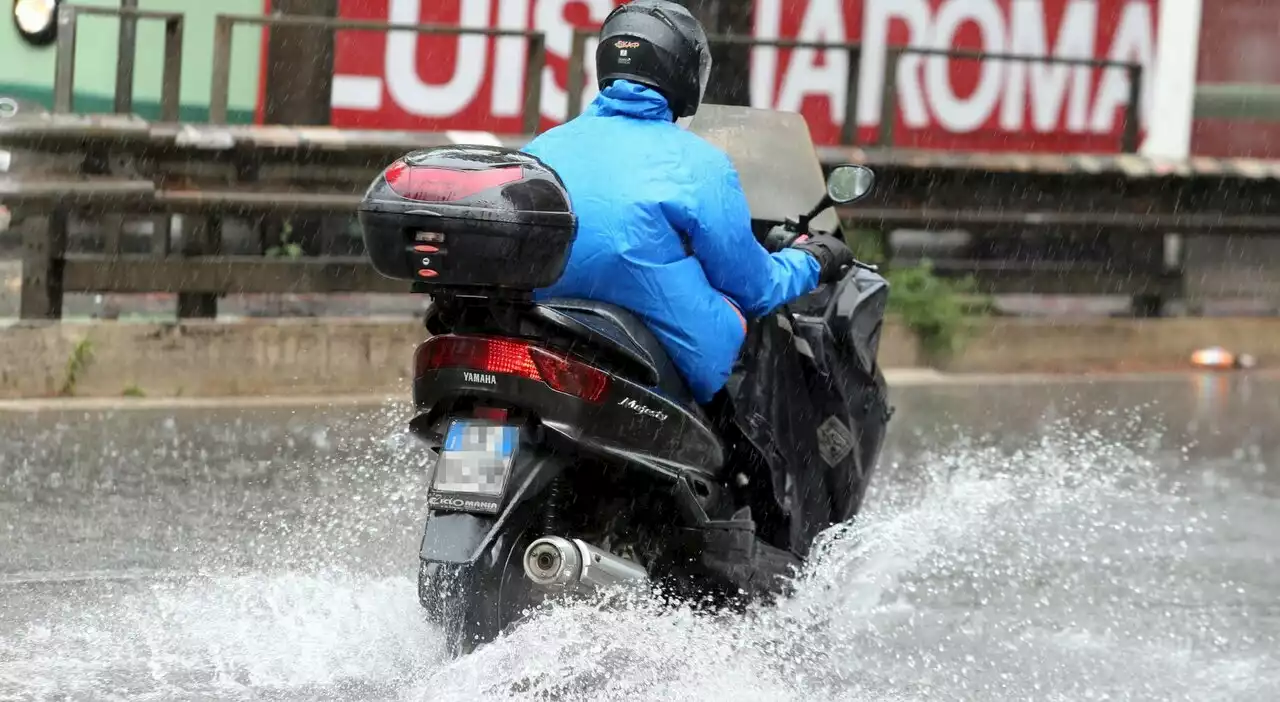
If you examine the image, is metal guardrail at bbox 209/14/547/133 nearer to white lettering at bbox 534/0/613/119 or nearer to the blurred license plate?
white lettering at bbox 534/0/613/119

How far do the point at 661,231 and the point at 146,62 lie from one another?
776 centimetres

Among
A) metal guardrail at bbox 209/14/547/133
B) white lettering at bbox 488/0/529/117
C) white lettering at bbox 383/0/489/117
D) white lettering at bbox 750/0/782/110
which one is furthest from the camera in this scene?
white lettering at bbox 750/0/782/110

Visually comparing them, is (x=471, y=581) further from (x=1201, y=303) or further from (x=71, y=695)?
(x=1201, y=303)

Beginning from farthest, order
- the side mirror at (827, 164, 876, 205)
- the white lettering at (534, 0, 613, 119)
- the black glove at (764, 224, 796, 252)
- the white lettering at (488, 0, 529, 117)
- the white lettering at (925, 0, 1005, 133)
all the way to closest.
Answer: the white lettering at (925, 0, 1005, 133)
the white lettering at (534, 0, 613, 119)
the white lettering at (488, 0, 529, 117)
the black glove at (764, 224, 796, 252)
the side mirror at (827, 164, 876, 205)

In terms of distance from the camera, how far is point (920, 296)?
472 inches

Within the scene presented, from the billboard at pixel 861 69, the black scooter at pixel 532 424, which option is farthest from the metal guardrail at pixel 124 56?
the black scooter at pixel 532 424

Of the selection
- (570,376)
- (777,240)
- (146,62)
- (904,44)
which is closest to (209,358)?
(146,62)

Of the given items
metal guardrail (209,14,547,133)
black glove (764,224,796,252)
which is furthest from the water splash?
metal guardrail (209,14,547,133)

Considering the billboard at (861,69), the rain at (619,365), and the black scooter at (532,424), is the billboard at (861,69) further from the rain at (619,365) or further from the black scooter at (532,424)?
the black scooter at (532,424)

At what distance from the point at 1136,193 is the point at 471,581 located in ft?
31.4

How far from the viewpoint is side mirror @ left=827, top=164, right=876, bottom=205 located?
5.74 metres

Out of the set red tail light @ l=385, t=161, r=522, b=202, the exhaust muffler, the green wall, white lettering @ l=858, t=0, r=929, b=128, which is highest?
white lettering @ l=858, t=0, r=929, b=128

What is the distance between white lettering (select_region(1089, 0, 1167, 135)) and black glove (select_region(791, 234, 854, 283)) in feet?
29.0

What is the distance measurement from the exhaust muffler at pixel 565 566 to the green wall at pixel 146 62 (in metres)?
7.81
